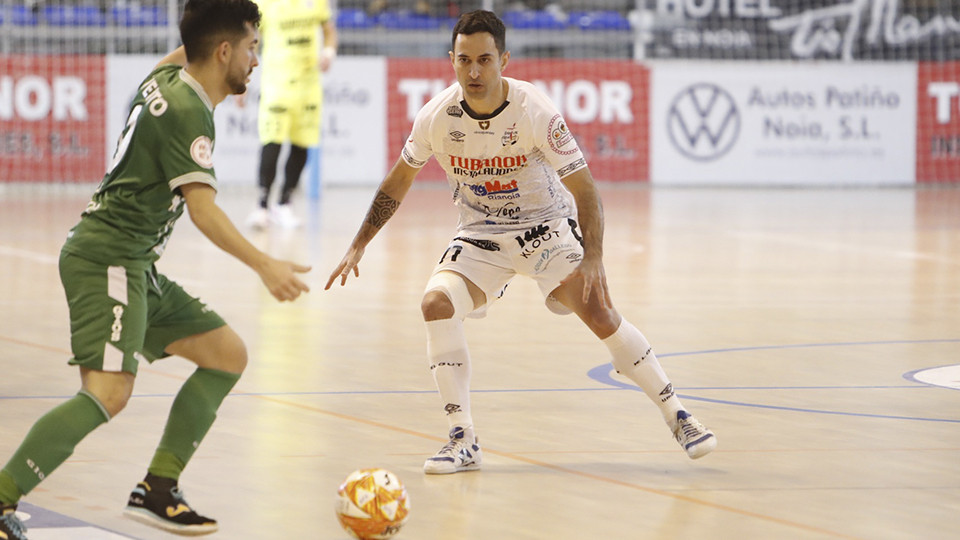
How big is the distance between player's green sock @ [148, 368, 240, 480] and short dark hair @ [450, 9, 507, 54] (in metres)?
1.52

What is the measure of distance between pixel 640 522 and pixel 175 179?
1.56 meters

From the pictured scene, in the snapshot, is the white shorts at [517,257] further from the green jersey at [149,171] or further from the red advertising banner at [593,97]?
the red advertising banner at [593,97]

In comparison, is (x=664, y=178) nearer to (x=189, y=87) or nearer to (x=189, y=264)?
(x=189, y=264)

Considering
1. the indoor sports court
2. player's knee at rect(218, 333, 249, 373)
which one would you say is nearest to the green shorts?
player's knee at rect(218, 333, 249, 373)

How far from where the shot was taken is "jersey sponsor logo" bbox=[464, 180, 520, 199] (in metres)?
5.30

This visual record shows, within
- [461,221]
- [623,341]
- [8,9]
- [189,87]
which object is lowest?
[623,341]

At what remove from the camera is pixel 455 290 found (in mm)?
5148

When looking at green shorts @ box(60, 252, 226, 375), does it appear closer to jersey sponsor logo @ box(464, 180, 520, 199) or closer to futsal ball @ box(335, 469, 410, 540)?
futsal ball @ box(335, 469, 410, 540)

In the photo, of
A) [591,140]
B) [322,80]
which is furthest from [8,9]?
[591,140]

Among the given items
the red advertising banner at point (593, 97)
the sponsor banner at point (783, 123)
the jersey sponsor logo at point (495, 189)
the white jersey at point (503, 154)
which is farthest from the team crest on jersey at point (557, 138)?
the sponsor banner at point (783, 123)

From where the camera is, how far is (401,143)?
1900cm

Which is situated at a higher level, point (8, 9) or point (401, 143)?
point (8, 9)

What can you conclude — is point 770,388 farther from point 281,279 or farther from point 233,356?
point 281,279

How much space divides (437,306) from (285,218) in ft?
29.8
